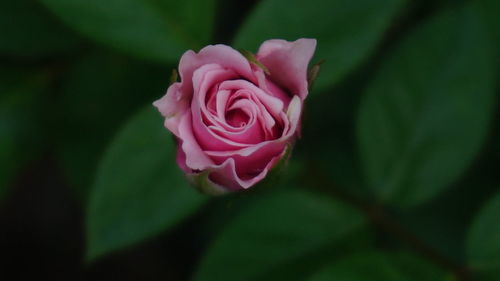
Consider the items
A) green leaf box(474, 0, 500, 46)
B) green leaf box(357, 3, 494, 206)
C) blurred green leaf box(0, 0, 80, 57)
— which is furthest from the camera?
blurred green leaf box(0, 0, 80, 57)

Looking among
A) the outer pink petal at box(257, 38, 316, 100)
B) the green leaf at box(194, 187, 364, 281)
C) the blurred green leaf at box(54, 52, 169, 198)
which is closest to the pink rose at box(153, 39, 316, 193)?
the outer pink petal at box(257, 38, 316, 100)

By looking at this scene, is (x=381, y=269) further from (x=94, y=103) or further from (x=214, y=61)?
(x=94, y=103)

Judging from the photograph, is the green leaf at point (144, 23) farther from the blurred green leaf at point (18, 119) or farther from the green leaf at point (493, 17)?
the green leaf at point (493, 17)

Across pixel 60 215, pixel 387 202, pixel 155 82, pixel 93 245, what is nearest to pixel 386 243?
pixel 387 202

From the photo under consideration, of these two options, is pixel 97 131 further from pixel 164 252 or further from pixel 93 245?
pixel 164 252

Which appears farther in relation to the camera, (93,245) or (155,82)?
(155,82)

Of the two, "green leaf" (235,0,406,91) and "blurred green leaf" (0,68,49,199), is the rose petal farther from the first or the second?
"blurred green leaf" (0,68,49,199)
